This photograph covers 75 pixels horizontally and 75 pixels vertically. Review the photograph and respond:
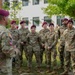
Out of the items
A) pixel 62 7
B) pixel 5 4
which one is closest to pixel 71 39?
pixel 62 7

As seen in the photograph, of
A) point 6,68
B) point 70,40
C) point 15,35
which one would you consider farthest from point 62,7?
point 6,68

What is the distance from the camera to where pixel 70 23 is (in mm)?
12508

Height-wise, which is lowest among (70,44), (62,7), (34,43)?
(34,43)

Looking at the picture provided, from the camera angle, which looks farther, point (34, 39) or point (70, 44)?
point (34, 39)

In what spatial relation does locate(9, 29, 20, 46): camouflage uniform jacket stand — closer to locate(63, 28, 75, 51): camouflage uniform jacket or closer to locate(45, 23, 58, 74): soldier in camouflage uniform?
locate(45, 23, 58, 74): soldier in camouflage uniform

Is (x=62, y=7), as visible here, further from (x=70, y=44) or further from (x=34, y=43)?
(x=70, y=44)

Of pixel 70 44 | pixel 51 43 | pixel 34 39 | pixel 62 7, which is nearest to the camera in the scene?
pixel 70 44

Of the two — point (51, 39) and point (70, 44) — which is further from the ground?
point (70, 44)

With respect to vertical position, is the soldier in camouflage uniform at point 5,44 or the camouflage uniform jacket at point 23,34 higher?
the soldier in camouflage uniform at point 5,44

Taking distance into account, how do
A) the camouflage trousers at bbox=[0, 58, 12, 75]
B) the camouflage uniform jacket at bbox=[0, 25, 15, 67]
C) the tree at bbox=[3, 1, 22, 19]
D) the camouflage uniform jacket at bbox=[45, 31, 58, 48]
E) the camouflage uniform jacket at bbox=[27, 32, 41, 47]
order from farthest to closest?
the tree at bbox=[3, 1, 22, 19], the camouflage uniform jacket at bbox=[27, 32, 41, 47], the camouflage uniform jacket at bbox=[45, 31, 58, 48], the camouflage trousers at bbox=[0, 58, 12, 75], the camouflage uniform jacket at bbox=[0, 25, 15, 67]

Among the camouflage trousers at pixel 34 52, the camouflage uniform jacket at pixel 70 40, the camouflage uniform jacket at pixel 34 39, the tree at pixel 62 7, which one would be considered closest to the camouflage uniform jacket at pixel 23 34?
→ the camouflage uniform jacket at pixel 34 39

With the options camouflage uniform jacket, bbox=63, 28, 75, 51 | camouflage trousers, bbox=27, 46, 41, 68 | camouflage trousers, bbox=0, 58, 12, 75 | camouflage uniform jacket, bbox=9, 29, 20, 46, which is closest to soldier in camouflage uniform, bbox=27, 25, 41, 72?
camouflage trousers, bbox=27, 46, 41, 68

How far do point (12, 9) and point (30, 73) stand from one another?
10.6 meters

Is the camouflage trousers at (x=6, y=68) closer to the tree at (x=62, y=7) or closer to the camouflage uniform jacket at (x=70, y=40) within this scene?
the camouflage uniform jacket at (x=70, y=40)
